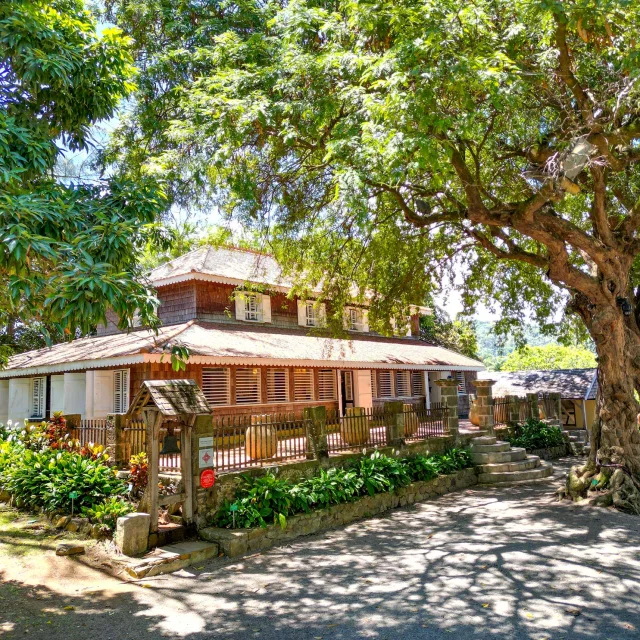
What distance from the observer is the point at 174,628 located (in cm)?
604

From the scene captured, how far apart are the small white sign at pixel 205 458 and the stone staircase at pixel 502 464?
907 cm

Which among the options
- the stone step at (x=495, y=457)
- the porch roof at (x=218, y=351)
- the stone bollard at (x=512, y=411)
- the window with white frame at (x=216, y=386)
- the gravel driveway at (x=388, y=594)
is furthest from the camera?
the stone bollard at (x=512, y=411)

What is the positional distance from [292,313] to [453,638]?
17.1 m

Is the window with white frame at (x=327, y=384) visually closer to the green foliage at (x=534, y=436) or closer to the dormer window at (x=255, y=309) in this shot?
the dormer window at (x=255, y=309)

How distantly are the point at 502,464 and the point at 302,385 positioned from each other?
815 centimetres

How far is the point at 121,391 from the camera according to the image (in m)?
17.2

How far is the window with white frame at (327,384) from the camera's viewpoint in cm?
2162

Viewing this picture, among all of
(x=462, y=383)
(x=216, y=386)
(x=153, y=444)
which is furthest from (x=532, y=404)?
(x=153, y=444)

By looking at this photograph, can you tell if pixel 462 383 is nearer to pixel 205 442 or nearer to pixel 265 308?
pixel 265 308

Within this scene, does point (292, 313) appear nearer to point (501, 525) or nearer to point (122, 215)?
point (501, 525)

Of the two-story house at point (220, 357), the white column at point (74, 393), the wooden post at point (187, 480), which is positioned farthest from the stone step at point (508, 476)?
the white column at point (74, 393)

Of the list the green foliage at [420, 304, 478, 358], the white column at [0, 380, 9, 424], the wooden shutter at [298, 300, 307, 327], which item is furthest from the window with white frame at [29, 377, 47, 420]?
the green foliage at [420, 304, 478, 358]

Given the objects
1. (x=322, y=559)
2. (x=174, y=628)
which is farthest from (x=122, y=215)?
(x=322, y=559)

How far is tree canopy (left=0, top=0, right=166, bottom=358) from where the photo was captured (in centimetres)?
514
